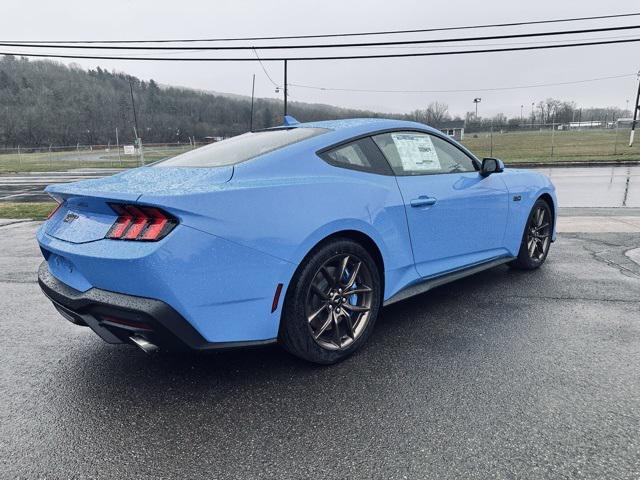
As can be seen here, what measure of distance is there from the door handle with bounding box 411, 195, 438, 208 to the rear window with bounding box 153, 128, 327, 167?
80cm

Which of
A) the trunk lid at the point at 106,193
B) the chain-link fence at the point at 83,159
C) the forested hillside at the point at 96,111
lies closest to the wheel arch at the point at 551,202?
the trunk lid at the point at 106,193

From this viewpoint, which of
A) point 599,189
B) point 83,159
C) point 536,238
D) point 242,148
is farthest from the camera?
point 83,159

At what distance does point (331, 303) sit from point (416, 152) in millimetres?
1428

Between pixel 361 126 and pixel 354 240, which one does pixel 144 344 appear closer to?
pixel 354 240

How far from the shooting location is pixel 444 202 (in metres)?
3.41

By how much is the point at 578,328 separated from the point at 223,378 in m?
2.55

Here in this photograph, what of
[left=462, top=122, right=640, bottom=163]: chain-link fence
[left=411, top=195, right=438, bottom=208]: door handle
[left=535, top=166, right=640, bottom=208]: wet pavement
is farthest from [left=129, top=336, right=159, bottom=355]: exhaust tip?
[left=462, top=122, right=640, bottom=163]: chain-link fence

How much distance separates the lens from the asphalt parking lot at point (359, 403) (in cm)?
198

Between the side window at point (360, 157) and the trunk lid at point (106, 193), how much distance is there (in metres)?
0.69

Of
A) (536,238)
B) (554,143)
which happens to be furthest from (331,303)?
(554,143)

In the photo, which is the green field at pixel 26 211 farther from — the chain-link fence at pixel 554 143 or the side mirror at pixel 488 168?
the chain-link fence at pixel 554 143

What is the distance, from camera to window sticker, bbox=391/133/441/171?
11.0ft

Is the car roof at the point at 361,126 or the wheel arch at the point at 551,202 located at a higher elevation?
the car roof at the point at 361,126

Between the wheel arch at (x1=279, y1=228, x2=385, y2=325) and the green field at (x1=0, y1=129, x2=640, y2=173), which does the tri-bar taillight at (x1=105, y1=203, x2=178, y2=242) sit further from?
the green field at (x1=0, y1=129, x2=640, y2=173)
